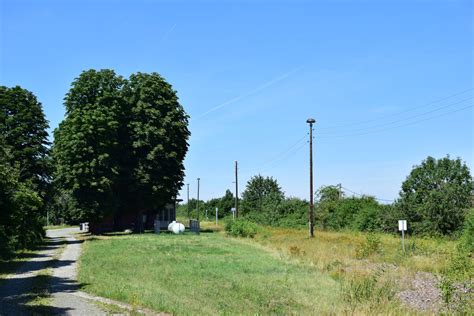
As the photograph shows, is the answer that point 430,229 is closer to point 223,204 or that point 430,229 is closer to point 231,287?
point 231,287

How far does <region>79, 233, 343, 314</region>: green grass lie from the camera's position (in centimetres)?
1214

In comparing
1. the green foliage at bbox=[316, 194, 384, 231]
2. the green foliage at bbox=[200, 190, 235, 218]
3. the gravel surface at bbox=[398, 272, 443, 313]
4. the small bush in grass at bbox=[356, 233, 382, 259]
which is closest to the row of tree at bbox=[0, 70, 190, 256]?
the small bush in grass at bbox=[356, 233, 382, 259]

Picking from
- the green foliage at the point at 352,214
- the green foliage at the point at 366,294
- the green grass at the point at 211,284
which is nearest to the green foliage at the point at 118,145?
the green foliage at the point at 352,214

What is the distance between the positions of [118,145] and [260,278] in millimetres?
34680

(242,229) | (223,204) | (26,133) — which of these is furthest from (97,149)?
(223,204)

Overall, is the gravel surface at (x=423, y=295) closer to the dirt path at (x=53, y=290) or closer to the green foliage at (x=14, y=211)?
the dirt path at (x=53, y=290)

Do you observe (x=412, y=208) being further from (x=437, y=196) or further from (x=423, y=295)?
(x=423, y=295)

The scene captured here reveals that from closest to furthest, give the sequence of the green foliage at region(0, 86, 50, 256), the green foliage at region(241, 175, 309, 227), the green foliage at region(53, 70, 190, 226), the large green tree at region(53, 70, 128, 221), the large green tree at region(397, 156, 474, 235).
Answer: the green foliage at region(0, 86, 50, 256) → the large green tree at region(53, 70, 128, 221) → the green foliage at region(53, 70, 190, 226) → the large green tree at region(397, 156, 474, 235) → the green foliage at region(241, 175, 309, 227)

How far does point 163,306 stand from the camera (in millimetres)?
11500

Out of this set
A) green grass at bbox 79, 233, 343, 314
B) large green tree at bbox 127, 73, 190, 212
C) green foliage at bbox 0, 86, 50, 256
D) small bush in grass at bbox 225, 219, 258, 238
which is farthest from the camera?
large green tree at bbox 127, 73, 190, 212

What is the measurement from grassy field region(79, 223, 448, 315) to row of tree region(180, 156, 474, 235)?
20361 millimetres

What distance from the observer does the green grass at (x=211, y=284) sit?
12141 millimetres

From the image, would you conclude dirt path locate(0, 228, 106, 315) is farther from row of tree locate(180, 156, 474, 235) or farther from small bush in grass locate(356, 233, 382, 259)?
row of tree locate(180, 156, 474, 235)

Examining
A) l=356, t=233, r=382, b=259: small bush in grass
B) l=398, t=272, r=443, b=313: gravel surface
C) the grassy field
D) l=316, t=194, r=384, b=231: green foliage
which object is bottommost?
l=398, t=272, r=443, b=313: gravel surface
